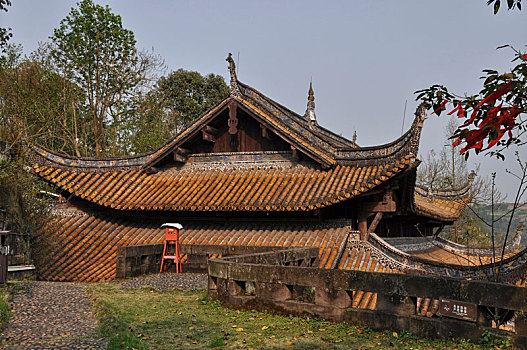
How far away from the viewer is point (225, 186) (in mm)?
15102

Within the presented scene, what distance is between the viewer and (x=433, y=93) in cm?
454

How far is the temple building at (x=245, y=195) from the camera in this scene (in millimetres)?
12781

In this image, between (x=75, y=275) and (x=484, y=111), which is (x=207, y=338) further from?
(x=75, y=275)

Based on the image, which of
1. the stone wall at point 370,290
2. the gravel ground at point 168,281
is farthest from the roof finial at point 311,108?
the stone wall at point 370,290

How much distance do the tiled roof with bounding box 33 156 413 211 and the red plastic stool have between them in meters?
0.92

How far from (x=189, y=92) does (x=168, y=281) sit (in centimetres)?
3579

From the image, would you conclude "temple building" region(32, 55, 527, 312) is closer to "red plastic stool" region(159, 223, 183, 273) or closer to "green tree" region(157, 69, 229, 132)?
"red plastic stool" region(159, 223, 183, 273)

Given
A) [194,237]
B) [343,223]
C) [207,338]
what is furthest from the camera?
[194,237]

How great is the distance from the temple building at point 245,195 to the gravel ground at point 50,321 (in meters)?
4.04

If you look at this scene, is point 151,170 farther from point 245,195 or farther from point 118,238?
point 245,195

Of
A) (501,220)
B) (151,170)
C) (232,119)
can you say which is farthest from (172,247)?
(501,220)

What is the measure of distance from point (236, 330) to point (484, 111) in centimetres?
464

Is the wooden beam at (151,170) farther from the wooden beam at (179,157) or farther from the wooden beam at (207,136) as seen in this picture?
the wooden beam at (207,136)

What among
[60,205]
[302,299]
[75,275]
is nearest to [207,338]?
[302,299]
